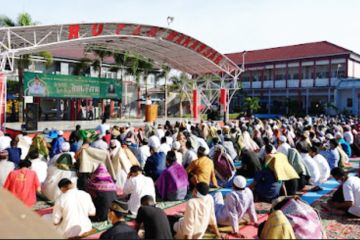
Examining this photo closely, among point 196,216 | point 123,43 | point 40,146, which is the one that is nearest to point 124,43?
point 123,43

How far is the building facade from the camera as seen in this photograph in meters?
33.4

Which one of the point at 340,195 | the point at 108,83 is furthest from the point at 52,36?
the point at 340,195

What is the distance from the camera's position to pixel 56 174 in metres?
6.01

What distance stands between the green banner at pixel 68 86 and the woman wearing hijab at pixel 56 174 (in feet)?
45.7

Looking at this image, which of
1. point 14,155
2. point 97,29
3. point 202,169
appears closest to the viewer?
point 202,169

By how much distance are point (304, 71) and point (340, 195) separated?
3317 cm

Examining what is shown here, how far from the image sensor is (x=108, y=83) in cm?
2244

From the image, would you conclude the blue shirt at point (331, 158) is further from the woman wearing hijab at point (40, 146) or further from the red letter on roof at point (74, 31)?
the red letter on roof at point (74, 31)

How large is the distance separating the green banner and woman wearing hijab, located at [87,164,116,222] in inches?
597

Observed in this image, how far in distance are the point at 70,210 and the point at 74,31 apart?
10.8m

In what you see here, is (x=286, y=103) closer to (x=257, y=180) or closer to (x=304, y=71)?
(x=304, y=71)

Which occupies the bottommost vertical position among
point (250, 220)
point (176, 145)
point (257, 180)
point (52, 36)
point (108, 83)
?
point (250, 220)

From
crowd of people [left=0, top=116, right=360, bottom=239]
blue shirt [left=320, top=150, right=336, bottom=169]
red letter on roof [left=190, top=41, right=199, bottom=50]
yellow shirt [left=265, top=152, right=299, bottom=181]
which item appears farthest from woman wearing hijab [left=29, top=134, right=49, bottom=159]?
red letter on roof [left=190, top=41, right=199, bottom=50]

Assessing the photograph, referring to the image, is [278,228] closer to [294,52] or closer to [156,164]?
[156,164]
